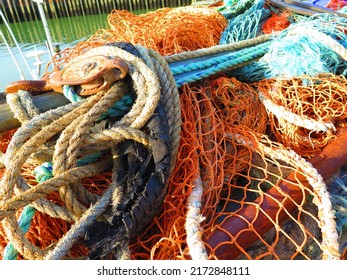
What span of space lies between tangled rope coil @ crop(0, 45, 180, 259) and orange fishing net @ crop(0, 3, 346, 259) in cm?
12

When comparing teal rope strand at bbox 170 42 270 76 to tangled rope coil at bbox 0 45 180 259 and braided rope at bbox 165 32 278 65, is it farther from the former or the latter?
tangled rope coil at bbox 0 45 180 259

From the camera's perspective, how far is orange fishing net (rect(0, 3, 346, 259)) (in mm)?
1195

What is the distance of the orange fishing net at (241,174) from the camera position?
1.20 metres

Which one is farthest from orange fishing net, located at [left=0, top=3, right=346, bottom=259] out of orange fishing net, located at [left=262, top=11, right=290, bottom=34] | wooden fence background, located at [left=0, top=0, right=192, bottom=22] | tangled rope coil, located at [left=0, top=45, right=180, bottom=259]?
wooden fence background, located at [left=0, top=0, right=192, bottom=22]

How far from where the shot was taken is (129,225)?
112 cm

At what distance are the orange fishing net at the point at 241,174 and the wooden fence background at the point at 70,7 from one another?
644 inches

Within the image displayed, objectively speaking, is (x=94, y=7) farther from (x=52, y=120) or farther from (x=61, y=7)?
(x=52, y=120)

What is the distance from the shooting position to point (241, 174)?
1.44 metres

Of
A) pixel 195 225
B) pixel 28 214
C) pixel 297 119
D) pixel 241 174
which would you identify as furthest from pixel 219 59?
pixel 28 214

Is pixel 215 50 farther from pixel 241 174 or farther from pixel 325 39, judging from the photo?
pixel 241 174

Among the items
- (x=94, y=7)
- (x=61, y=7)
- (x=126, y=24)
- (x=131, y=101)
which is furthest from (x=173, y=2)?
(x=131, y=101)

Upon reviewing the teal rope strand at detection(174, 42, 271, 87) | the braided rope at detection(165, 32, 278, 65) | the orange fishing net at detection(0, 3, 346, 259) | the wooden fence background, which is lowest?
the wooden fence background

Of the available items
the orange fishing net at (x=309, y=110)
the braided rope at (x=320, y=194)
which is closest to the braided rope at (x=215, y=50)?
the orange fishing net at (x=309, y=110)

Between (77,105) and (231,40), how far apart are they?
1.33 meters
